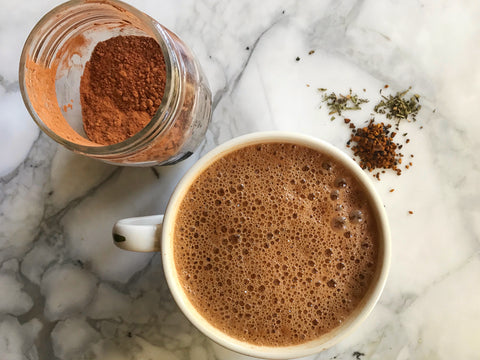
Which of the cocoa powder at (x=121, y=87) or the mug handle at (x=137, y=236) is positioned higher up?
the cocoa powder at (x=121, y=87)

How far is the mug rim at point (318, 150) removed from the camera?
2.76 feet

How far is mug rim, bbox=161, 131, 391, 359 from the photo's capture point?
84 cm

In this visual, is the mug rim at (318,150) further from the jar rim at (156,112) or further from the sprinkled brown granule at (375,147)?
the sprinkled brown granule at (375,147)

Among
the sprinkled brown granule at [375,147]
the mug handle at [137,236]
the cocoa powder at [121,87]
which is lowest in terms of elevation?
the mug handle at [137,236]

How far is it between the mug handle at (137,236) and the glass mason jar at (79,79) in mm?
132

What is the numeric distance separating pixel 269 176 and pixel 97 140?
35cm

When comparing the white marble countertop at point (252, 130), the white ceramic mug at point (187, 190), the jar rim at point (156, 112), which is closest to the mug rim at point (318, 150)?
the white ceramic mug at point (187, 190)

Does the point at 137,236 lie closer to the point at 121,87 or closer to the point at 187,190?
the point at 187,190

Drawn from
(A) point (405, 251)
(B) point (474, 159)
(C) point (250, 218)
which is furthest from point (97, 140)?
(B) point (474, 159)

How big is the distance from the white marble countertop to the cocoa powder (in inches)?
7.8

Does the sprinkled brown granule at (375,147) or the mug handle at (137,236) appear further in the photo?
the sprinkled brown granule at (375,147)

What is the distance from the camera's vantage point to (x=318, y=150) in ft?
2.81

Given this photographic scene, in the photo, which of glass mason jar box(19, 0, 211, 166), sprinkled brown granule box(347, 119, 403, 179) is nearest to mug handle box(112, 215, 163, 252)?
glass mason jar box(19, 0, 211, 166)

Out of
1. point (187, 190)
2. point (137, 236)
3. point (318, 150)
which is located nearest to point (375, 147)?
point (318, 150)
